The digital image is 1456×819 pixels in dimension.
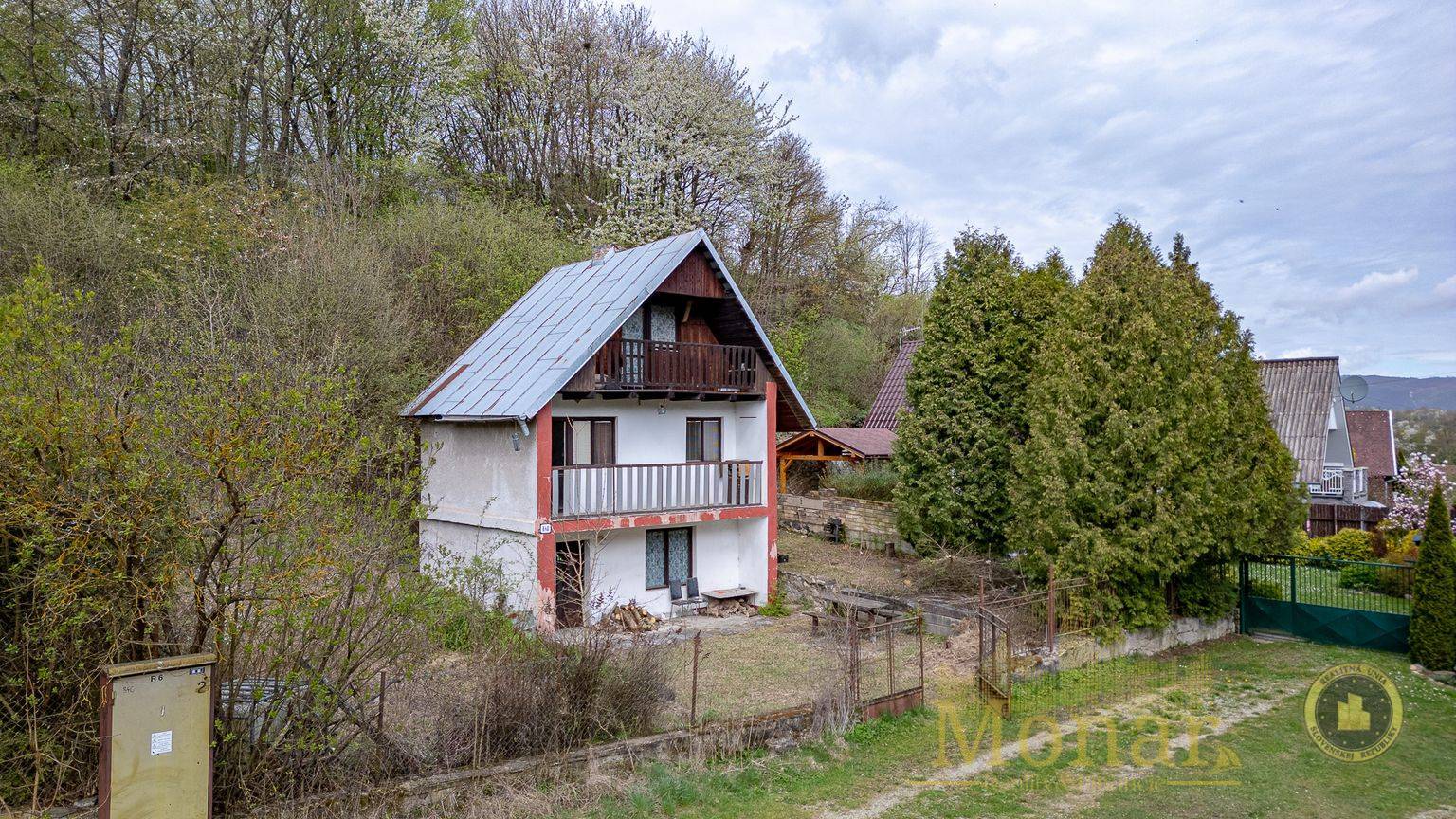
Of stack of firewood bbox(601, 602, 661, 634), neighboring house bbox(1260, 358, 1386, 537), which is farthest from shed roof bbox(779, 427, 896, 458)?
neighboring house bbox(1260, 358, 1386, 537)

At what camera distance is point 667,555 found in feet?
58.4

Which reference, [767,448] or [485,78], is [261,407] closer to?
[767,448]

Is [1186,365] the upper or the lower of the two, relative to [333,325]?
lower

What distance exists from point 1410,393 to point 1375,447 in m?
31.2

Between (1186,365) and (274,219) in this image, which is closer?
(1186,365)

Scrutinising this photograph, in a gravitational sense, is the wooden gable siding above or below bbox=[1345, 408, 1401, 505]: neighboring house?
above

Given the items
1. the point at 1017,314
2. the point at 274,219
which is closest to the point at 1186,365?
the point at 1017,314

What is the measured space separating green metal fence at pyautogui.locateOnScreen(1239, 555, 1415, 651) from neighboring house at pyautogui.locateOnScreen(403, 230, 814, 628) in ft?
31.3

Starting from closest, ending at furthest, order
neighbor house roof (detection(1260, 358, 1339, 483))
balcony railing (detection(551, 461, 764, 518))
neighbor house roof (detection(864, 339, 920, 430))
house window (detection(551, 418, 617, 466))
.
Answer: balcony railing (detection(551, 461, 764, 518)) < house window (detection(551, 418, 617, 466)) < neighbor house roof (detection(1260, 358, 1339, 483)) < neighbor house roof (detection(864, 339, 920, 430))

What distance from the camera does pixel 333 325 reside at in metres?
17.1

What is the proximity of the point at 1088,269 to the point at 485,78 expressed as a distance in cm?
2234

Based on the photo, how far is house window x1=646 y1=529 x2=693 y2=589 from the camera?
17.6 metres

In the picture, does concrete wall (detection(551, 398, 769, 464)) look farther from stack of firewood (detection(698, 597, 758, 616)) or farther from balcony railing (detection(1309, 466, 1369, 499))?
balcony railing (detection(1309, 466, 1369, 499))

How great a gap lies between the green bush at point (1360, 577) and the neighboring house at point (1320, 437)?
271 inches
